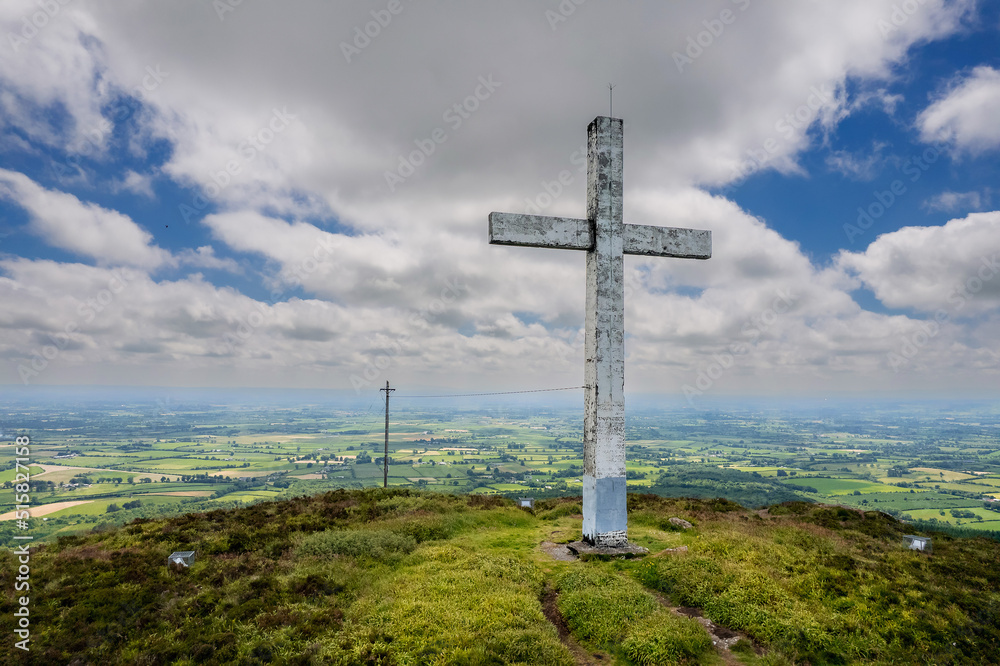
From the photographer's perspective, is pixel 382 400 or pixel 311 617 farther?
pixel 382 400

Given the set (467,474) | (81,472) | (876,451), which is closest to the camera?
(81,472)

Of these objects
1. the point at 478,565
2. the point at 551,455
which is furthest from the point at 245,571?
the point at 551,455

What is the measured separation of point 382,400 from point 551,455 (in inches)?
3431

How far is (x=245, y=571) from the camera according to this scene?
10422 mm

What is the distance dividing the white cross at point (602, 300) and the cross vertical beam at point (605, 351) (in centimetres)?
2

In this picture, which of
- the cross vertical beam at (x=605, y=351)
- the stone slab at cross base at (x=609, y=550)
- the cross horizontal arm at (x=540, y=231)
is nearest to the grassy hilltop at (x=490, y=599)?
the stone slab at cross base at (x=609, y=550)

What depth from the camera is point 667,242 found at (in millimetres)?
13414

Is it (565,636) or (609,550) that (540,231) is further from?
(565,636)

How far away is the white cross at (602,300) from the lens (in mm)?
12195

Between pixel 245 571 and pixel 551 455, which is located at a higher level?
pixel 245 571

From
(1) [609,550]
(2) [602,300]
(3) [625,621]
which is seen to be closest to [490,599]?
(3) [625,621]

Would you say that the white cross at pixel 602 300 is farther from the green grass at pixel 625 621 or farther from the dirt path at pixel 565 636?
the dirt path at pixel 565 636

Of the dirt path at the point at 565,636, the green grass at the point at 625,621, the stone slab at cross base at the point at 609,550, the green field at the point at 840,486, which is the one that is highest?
the green grass at the point at 625,621

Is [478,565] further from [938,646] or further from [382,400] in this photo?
[382,400]
